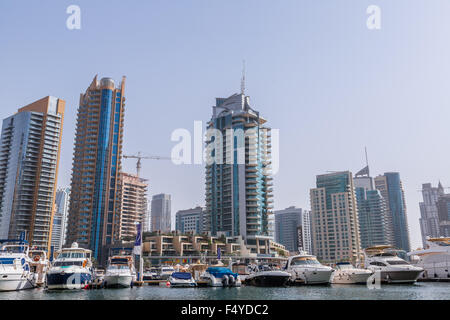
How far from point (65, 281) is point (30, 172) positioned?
4975 inches

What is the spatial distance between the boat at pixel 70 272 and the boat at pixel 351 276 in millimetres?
36549

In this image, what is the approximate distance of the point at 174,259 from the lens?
137 metres

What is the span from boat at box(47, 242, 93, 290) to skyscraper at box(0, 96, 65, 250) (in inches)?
4365

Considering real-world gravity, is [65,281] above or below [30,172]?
below

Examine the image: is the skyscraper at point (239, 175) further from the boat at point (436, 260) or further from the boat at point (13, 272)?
the boat at point (13, 272)

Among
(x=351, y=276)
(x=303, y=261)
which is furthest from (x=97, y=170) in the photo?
(x=351, y=276)

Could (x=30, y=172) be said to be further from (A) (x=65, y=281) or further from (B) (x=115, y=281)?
(A) (x=65, y=281)

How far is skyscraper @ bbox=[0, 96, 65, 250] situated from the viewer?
152500mm

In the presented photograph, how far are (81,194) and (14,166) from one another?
30.2 meters

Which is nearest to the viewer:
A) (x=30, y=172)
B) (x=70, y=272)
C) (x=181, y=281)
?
(x=70, y=272)

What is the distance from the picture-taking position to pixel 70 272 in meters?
48.4

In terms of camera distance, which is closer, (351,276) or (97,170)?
(351,276)

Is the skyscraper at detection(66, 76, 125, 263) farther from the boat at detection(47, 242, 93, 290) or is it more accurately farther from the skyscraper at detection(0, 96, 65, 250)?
the boat at detection(47, 242, 93, 290)
